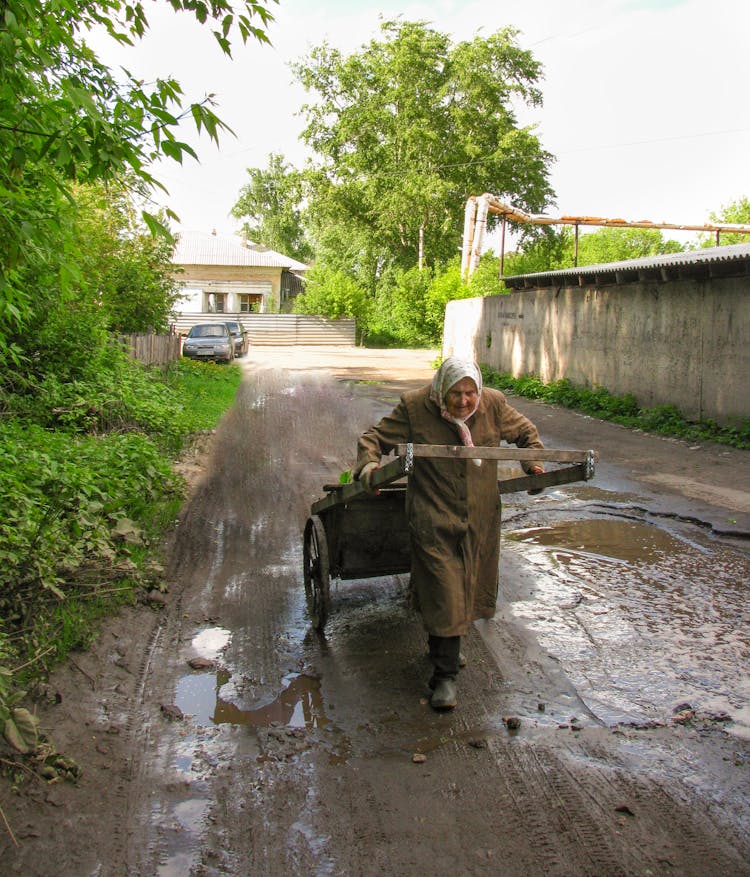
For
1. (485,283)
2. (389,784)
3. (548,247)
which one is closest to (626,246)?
(548,247)

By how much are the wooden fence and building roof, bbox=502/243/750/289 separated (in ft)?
30.9

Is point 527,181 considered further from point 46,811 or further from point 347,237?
point 46,811

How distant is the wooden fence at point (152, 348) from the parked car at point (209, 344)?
7337 millimetres

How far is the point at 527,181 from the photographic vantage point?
163ft

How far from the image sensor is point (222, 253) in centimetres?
5491

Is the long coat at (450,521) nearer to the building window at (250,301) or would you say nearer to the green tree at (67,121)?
the green tree at (67,121)

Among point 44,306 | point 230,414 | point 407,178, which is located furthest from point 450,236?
point 44,306

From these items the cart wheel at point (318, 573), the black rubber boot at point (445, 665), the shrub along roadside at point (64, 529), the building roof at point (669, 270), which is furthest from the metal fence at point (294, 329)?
the black rubber boot at point (445, 665)

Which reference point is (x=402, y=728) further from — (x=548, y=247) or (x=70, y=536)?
(x=548, y=247)

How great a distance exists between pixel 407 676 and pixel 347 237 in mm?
51351

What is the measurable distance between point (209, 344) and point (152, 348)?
11.4 metres

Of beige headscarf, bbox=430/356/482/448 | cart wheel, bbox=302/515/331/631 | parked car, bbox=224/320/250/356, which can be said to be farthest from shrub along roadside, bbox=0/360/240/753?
parked car, bbox=224/320/250/356

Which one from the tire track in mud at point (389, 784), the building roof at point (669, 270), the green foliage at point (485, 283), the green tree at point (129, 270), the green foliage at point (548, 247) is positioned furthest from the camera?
the green foliage at point (548, 247)

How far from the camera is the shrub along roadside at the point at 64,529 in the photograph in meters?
4.27
